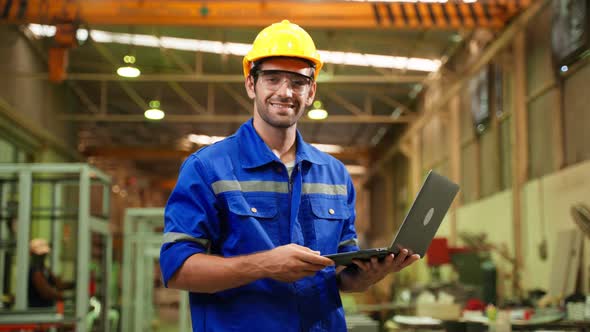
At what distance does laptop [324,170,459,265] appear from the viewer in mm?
2469

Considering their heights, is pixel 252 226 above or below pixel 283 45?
below

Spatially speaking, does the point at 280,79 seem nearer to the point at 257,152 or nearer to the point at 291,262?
the point at 257,152

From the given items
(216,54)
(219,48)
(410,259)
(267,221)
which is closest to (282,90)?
(267,221)

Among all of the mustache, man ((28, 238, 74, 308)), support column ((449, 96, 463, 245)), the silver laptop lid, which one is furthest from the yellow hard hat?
support column ((449, 96, 463, 245))

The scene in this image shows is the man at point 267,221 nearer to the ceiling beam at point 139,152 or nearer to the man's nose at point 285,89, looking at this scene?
the man's nose at point 285,89

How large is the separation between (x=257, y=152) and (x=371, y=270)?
57cm

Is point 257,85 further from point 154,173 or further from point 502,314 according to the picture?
point 154,173

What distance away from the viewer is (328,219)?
105 inches

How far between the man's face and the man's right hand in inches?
20.7

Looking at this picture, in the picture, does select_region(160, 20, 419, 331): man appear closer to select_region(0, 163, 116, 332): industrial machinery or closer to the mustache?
the mustache

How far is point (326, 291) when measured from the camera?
2.63 metres

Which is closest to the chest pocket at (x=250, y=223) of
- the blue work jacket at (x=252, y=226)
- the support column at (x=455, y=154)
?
the blue work jacket at (x=252, y=226)

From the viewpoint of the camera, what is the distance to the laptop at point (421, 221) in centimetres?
247

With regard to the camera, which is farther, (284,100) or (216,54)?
(216,54)
